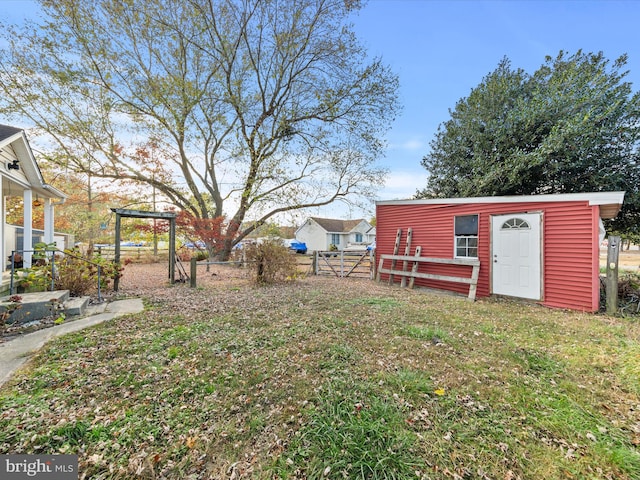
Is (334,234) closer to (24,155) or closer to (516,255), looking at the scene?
(516,255)

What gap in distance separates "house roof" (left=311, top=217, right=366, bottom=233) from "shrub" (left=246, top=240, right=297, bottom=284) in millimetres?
23155

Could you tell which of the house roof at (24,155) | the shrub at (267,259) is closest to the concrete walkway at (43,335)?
the shrub at (267,259)

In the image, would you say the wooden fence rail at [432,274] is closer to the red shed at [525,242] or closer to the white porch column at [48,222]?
the red shed at [525,242]

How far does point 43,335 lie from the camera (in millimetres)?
3781

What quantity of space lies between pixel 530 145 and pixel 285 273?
1176 cm

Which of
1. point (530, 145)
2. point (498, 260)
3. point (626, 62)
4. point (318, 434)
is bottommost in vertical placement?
point (318, 434)

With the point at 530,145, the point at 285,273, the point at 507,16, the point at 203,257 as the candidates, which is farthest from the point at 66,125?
the point at 530,145

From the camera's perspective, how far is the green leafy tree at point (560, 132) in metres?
10.5

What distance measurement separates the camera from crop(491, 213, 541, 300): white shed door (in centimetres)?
677

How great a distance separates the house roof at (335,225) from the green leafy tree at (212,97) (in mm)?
17142

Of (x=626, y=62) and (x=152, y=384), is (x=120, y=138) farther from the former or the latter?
(x=626, y=62)

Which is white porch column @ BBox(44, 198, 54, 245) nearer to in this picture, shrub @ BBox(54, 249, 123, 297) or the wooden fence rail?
shrub @ BBox(54, 249, 123, 297)

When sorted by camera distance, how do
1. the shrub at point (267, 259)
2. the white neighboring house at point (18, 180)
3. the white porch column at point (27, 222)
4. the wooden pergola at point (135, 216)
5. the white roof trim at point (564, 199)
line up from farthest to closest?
the shrub at point (267, 259)
the wooden pergola at point (135, 216)
the white porch column at point (27, 222)
the white neighboring house at point (18, 180)
the white roof trim at point (564, 199)

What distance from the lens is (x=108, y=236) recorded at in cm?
2184
